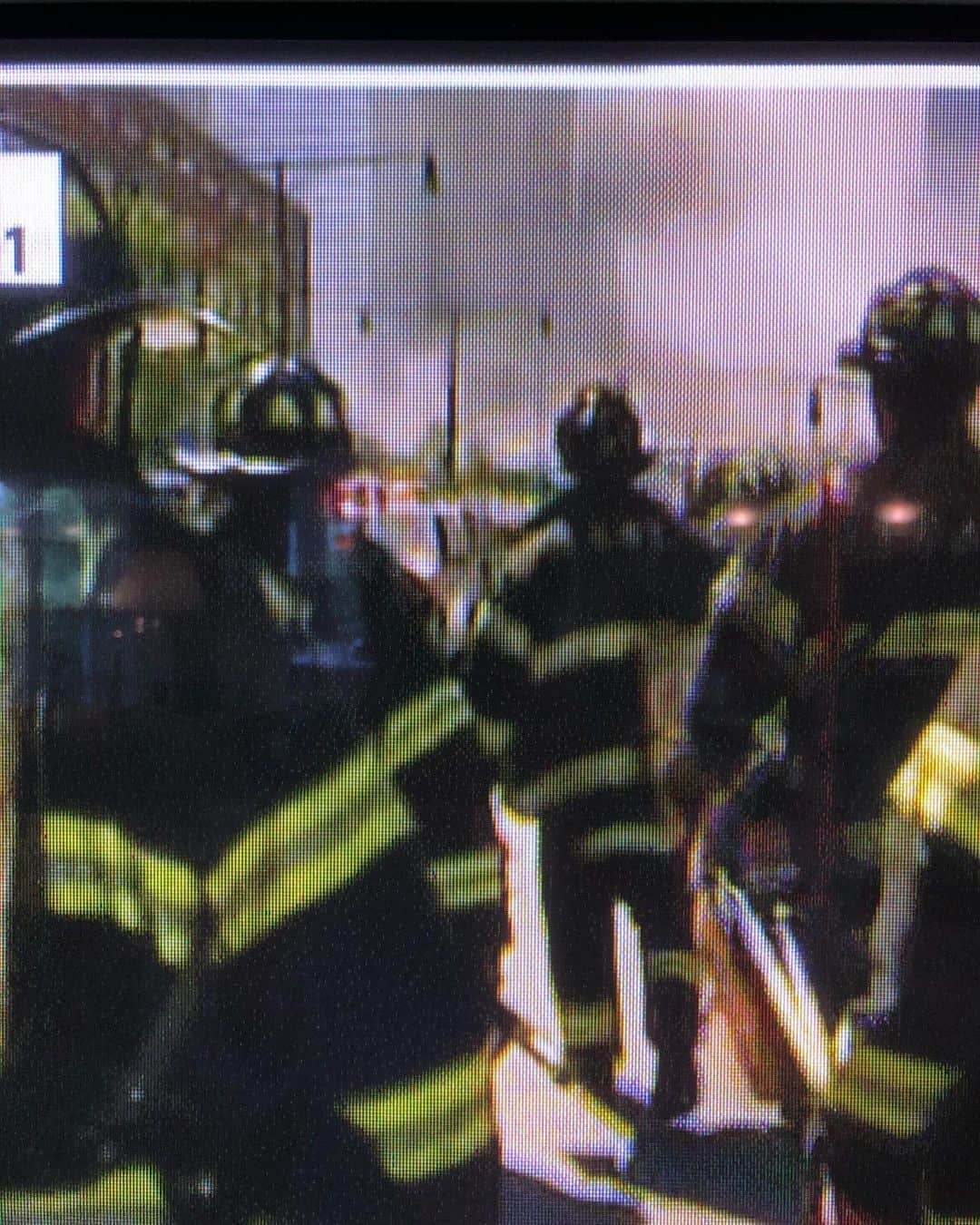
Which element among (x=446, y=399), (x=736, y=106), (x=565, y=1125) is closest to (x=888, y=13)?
(x=736, y=106)

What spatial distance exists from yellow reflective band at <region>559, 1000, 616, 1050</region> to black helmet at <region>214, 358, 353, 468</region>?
2.33 ft

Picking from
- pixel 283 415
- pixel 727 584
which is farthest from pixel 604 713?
pixel 283 415

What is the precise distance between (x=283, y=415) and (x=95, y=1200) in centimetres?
100

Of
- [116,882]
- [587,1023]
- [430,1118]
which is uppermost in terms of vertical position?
[116,882]

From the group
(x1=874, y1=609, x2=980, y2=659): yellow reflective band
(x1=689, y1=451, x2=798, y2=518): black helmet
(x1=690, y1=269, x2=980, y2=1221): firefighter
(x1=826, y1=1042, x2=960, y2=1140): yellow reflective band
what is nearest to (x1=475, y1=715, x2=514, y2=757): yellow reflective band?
(x1=690, y1=269, x2=980, y2=1221): firefighter

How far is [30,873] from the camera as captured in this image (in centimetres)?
139

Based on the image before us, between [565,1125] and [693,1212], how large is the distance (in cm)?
19

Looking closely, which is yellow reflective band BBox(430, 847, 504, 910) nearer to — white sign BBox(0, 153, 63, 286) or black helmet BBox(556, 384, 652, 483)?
black helmet BBox(556, 384, 652, 483)

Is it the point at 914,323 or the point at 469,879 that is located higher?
the point at 914,323

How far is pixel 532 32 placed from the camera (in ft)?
4.44

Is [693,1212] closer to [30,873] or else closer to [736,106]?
[30,873]

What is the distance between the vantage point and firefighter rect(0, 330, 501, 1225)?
1.37 m

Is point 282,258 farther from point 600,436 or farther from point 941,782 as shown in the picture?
point 941,782

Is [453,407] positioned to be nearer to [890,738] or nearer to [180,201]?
[180,201]
